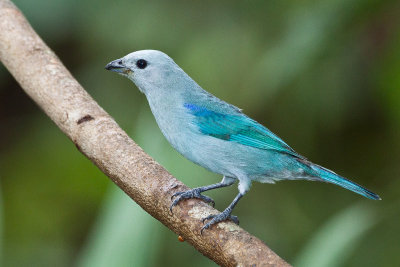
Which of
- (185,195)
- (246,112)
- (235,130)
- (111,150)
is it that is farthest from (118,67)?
(246,112)

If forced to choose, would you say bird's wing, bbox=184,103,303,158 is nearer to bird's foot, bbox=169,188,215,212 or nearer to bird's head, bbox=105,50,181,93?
bird's head, bbox=105,50,181,93

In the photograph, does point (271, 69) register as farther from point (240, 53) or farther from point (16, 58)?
point (16, 58)

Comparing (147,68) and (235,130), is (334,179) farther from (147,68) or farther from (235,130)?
(147,68)

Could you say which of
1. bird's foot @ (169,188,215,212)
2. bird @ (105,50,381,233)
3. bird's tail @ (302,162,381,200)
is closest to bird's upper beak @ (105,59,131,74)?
bird @ (105,50,381,233)

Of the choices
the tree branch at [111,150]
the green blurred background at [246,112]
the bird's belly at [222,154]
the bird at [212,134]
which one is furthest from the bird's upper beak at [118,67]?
the green blurred background at [246,112]

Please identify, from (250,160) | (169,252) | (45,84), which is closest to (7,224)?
Result: (169,252)

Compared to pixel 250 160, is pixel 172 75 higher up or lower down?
higher up
